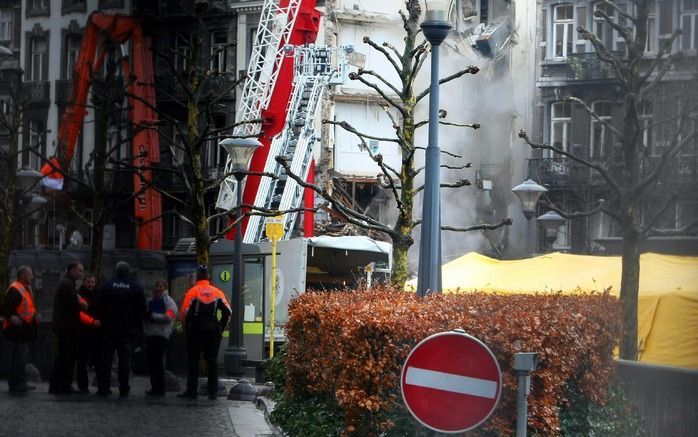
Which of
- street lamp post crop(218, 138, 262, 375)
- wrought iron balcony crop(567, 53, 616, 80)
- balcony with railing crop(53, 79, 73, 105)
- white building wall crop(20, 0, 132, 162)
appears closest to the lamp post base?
street lamp post crop(218, 138, 262, 375)

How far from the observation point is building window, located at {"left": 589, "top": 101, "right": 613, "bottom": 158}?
3240 centimetres

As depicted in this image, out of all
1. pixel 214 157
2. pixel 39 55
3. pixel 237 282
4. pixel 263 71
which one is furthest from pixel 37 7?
pixel 237 282

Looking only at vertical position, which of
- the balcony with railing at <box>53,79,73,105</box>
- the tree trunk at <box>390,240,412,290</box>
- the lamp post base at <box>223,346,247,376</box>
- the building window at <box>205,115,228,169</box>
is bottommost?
the lamp post base at <box>223,346,247,376</box>

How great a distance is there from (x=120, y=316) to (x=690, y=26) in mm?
11843

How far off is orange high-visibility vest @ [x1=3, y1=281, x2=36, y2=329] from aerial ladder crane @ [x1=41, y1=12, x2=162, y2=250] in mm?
13818

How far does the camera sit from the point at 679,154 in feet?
28.7

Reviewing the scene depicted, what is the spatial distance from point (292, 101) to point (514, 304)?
23.8 m

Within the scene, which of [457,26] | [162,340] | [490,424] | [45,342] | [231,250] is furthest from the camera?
[457,26]

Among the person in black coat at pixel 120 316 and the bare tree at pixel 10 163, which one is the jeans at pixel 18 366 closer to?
the person in black coat at pixel 120 316

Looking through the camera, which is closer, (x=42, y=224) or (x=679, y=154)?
(x=679, y=154)

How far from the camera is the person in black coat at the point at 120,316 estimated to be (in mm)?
18219

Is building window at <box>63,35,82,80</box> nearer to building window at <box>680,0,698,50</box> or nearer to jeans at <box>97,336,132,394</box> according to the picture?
jeans at <box>97,336,132,394</box>

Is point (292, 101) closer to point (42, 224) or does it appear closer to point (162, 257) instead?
point (162, 257)

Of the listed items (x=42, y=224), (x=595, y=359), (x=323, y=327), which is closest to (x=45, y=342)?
(x=323, y=327)
